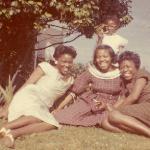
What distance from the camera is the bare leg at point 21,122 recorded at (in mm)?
7534

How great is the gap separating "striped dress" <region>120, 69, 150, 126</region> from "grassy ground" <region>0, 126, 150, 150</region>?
41 centimetres

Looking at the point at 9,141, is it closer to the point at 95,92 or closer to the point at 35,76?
the point at 35,76

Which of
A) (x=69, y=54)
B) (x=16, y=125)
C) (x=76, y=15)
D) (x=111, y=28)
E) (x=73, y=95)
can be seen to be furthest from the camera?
(x=76, y=15)

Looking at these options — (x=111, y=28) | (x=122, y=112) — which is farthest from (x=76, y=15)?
(x=122, y=112)

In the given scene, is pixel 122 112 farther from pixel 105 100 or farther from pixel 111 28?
pixel 111 28

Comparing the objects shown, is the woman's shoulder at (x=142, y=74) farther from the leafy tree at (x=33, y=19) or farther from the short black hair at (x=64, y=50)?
the leafy tree at (x=33, y=19)

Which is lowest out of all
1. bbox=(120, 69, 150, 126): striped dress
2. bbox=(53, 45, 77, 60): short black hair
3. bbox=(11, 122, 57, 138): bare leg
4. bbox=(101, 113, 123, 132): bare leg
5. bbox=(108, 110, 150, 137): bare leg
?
bbox=(101, 113, 123, 132): bare leg

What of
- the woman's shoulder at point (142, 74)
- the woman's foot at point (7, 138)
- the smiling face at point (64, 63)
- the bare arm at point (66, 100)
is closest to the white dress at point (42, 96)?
the smiling face at point (64, 63)

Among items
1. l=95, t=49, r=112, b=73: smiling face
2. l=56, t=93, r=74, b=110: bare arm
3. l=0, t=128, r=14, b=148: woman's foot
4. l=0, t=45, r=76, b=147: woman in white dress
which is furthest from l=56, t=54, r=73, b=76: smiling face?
l=0, t=128, r=14, b=148: woman's foot

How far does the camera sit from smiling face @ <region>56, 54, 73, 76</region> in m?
8.80

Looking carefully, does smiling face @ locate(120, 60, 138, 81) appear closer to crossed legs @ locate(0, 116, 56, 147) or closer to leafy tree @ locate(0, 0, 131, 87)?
crossed legs @ locate(0, 116, 56, 147)

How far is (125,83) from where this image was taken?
9.24 metres

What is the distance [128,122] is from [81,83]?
5.65ft

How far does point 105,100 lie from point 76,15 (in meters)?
5.62
